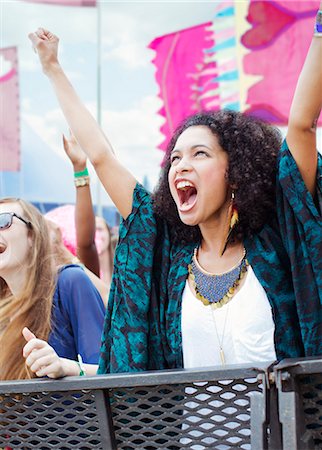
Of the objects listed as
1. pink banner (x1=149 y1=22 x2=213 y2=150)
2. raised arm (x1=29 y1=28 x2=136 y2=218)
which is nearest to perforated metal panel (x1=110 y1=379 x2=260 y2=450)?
raised arm (x1=29 y1=28 x2=136 y2=218)

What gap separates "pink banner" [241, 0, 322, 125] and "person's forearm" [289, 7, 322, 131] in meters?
4.52

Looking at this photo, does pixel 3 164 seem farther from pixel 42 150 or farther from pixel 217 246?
pixel 217 246

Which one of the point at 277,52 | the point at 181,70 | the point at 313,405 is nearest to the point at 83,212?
the point at 313,405

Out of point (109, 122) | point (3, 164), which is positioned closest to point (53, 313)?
point (3, 164)

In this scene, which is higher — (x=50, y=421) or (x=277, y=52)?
(x=277, y=52)

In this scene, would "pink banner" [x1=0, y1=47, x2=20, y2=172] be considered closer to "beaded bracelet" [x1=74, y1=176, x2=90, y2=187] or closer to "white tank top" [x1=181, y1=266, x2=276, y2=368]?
"beaded bracelet" [x1=74, y1=176, x2=90, y2=187]

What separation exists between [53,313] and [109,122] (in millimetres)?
6020

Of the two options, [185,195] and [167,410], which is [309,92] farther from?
[167,410]

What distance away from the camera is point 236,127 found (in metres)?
2.05

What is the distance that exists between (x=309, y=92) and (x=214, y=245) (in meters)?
0.47

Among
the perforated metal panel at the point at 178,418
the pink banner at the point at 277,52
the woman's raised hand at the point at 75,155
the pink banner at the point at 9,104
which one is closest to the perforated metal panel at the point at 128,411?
the perforated metal panel at the point at 178,418

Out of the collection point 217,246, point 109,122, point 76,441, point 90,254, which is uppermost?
point 109,122

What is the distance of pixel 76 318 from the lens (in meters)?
2.39

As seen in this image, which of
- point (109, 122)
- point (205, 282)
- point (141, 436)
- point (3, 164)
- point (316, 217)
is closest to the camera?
point (141, 436)
